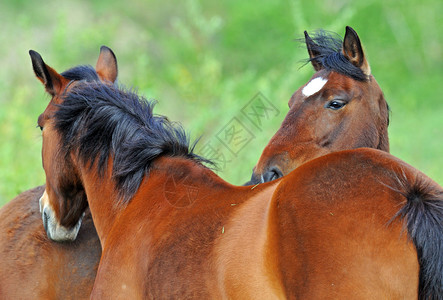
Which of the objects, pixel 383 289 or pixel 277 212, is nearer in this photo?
pixel 383 289

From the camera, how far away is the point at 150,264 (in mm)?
2840

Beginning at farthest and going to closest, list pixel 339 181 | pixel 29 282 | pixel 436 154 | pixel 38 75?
pixel 436 154 < pixel 38 75 < pixel 29 282 < pixel 339 181

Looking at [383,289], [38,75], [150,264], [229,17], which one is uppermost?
[229,17]

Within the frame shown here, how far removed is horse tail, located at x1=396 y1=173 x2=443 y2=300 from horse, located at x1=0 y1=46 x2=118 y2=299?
2.10 metres

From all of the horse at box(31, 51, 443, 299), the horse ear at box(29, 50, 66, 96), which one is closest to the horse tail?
the horse at box(31, 51, 443, 299)

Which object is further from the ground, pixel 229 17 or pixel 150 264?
pixel 229 17

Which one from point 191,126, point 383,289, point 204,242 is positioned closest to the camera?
point 383,289

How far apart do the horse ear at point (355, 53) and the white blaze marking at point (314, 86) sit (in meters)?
0.25

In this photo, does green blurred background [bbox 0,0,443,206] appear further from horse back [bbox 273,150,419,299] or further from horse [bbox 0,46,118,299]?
horse back [bbox 273,150,419,299]

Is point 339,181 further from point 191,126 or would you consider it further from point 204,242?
point 191,126

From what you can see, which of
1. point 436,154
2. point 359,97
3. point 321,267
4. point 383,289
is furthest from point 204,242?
point 436,154

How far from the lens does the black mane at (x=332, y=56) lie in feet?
12.7

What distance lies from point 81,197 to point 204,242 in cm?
134

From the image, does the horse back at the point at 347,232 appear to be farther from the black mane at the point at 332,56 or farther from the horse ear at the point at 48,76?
the horse ear at the point at 48,76
